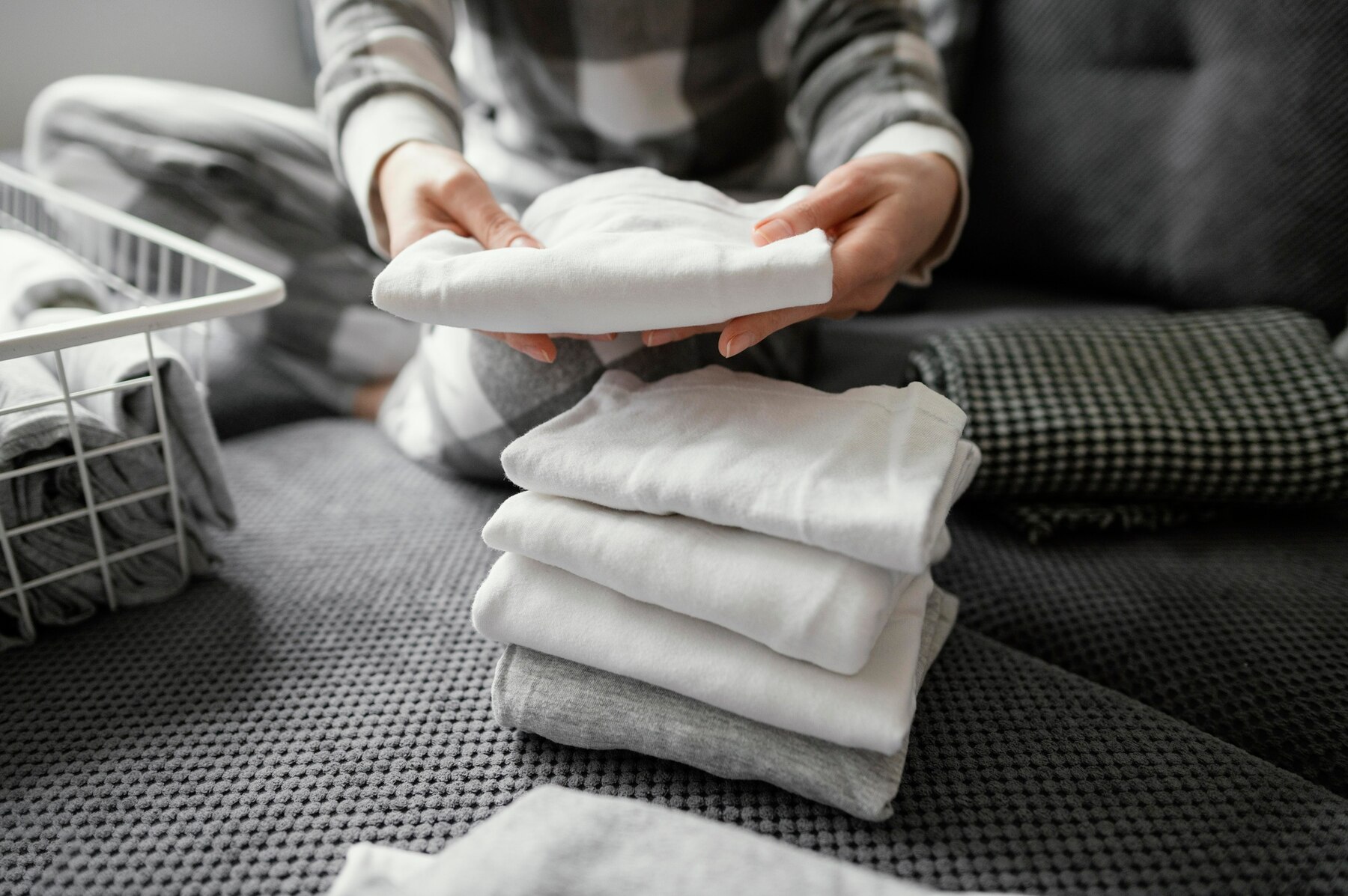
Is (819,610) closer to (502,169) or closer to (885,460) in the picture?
(885,460)

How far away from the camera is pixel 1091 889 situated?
0.39 metres

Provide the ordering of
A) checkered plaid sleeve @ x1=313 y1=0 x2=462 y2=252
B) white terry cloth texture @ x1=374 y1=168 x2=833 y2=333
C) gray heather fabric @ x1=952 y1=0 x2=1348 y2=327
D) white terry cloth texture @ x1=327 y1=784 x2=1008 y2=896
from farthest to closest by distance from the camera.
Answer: gray heather fabric @ x1=952 y1=0 x2=1348 y2=327 < checkered plaid sleeve @ x1=313 y1=0 x2=462 y2=252 < white terry cloth texture @ x1=374 y1=168 x2=833 y2=333 < white terry cloth texture @ x1=327 y1=784 x2=1008 y2=896

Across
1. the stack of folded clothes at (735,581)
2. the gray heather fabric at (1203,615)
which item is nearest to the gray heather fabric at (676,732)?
the stack of folded clothes at (735,581)

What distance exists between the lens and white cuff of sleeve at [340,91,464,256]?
625mm

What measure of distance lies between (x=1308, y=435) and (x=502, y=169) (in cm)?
75

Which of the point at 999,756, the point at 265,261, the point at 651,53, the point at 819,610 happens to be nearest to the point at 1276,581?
the point at 999,756

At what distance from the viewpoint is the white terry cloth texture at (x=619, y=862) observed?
317mm

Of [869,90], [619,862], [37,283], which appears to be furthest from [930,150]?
[37,283]

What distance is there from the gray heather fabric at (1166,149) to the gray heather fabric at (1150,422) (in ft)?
0.64

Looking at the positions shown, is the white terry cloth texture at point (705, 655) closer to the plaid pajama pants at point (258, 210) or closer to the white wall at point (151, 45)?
the plaid pajama pants at point (258, 210)

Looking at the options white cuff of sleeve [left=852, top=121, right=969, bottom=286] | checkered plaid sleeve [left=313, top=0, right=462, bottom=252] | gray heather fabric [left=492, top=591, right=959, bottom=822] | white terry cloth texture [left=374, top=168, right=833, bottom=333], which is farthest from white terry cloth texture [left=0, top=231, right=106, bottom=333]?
white cuff of sleeve [left=852, top=121, right=969, bottom=286]

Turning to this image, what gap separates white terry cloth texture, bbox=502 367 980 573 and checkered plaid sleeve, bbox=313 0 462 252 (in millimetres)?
263

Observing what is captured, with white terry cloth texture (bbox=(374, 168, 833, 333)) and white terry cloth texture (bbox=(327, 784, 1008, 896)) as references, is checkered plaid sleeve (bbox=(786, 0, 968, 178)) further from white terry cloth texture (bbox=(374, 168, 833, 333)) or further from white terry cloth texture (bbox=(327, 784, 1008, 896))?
white terry cloth texture (bbox=(327, 784, 1008, 896))

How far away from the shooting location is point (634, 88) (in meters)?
0.82
